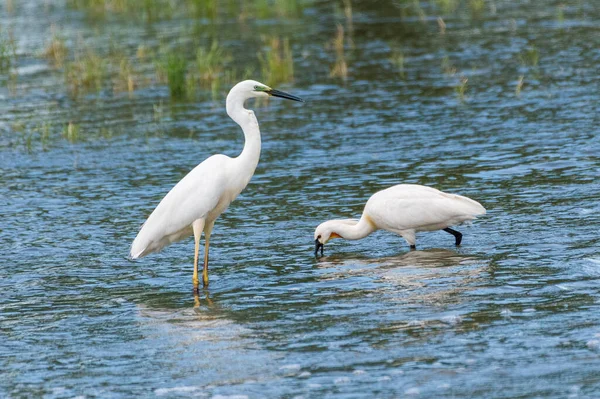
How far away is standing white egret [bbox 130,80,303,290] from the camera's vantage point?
9406 millimetres

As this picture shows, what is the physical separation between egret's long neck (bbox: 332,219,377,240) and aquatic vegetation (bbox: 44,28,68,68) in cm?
1343

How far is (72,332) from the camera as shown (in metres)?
8.27

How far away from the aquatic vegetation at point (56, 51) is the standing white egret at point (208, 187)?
13805 mm

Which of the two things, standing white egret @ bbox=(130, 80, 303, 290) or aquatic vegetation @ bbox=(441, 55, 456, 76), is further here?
aquatic vegetation @ bbox=(441, 55, 456, 76)

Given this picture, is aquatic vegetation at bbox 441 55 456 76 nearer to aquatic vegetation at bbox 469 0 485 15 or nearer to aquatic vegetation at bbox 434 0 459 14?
aquatic vegetation at bbox 469 0 485 15

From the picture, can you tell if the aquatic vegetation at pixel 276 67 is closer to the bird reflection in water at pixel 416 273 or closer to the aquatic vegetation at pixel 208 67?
the aquatic vegetation at pixel 208 67

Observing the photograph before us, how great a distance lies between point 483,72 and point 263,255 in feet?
32.5

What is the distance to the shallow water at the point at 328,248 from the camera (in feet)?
23.1

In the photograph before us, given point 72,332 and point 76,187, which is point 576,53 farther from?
point 72,332

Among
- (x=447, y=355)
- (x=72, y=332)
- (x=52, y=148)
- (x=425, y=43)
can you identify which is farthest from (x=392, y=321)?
(x=425, y=43)

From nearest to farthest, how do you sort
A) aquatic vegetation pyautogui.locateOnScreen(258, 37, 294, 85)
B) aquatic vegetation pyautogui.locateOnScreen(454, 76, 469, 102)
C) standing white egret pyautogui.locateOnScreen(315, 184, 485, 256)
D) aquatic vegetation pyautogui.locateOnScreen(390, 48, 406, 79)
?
standing white egret pyautogui.locateOnScreen(315, 184, 485, 256) < aquatic vegetation pyautogui.locateOnScreen(454, 76, 469, 102) < aquatic vegetation pyautogui.locateOnScreen(258, 37, 294, 85) < aquatic vegetation pyautogui.locateOnScreen(390, 48, 406, 79)

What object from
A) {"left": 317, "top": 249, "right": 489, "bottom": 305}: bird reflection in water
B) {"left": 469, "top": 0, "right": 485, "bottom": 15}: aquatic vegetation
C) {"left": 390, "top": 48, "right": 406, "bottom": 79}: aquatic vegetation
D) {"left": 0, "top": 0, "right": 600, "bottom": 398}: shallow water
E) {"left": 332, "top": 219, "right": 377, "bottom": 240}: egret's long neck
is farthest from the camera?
{"left": 469, "top": 0, "right": 485, "bottom": 15}: aquatic vegetation

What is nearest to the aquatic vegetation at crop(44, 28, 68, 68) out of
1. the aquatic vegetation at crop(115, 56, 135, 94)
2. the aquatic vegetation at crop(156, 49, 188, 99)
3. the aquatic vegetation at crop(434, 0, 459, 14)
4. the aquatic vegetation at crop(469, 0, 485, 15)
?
the aquatic vegetation at crop(115, 56, 135, 94)

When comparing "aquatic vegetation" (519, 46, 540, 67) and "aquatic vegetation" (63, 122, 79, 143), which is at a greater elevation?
"aquatic vegetation" (519, 46, 540, 67)
